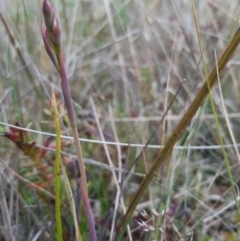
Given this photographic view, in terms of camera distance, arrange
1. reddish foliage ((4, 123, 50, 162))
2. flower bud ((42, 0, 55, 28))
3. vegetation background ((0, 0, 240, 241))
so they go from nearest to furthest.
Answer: flower bud ((42, 0, 55, 28)), reddish foliage ((4, 123, 50, 162)), vegetation background ((0, 0, 240, 241))

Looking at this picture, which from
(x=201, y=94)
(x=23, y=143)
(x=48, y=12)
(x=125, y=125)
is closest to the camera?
(x=48, y=12)

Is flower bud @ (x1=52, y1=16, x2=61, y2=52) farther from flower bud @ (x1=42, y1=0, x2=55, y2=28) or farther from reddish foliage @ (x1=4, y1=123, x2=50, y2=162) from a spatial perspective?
reddish foliage @ (x1=4, y1=123, x2=50, y2=162)

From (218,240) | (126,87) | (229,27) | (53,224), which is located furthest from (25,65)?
(229,27)

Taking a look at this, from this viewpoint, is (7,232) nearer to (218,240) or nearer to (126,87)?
(218,240)

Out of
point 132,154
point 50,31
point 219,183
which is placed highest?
point 50,31

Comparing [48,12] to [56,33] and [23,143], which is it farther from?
[23,143]

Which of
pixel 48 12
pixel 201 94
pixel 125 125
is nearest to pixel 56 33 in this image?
pixel 48 12

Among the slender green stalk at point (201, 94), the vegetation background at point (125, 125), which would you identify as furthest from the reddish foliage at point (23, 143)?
the slender green stalk at point (201, 94)

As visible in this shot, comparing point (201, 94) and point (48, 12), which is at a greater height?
point (48, 12)

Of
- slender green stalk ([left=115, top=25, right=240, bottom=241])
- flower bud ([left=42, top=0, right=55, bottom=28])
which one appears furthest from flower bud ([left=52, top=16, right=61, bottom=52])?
slender green stalk ([left=115, top=25, right=240, bottom=241])
